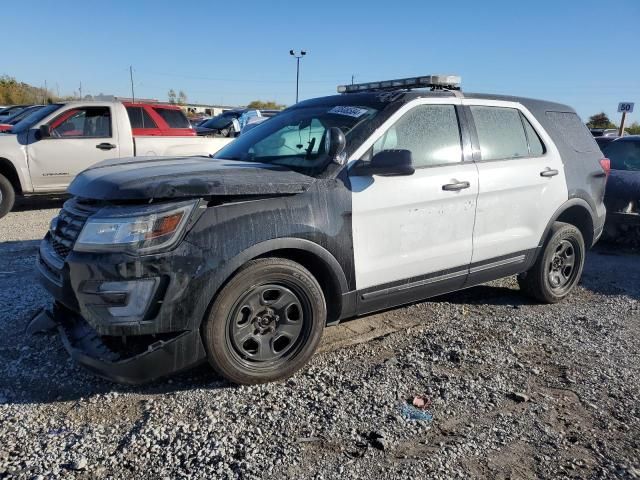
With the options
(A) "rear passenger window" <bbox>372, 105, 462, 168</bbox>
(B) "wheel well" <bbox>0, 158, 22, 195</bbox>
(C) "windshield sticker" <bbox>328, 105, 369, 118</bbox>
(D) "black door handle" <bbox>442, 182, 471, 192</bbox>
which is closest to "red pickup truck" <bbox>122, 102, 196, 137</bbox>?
(B) "wheel well" <bbox>0, 158, 22, 195</bbox>

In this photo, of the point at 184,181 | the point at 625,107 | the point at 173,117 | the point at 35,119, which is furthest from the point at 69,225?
the point at 625,107

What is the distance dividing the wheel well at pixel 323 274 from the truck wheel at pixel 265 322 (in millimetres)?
101

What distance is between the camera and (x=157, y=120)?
1052 centimetres

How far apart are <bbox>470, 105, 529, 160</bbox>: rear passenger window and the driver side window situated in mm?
7397

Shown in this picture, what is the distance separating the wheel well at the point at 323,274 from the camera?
3.44 meters

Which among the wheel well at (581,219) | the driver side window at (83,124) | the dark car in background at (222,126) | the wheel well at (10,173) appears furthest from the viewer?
the dark car in background at (222,126)

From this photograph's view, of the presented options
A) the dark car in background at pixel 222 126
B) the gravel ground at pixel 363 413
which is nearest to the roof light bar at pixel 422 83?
the gravel ground at pixel 363 413

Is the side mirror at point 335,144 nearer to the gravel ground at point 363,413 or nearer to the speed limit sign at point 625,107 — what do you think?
the gravel ground at point 363,413

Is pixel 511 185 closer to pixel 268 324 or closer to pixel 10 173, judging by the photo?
pixel 268 324

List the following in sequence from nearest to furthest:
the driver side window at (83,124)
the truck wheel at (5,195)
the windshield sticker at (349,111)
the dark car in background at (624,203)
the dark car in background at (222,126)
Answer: the windshield sticker at (349,111) < the dark car in background at (624,203) < the truck wheel at (5,195) < the driver side window at (83,124) < the dark car in background at (222,126)

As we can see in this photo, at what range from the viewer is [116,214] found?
2.98 metres

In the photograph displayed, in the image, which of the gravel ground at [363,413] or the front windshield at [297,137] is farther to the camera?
the front windshield at [297,137]

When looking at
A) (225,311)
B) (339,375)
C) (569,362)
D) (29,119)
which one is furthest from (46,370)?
(29,119)

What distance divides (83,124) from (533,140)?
7833mm
